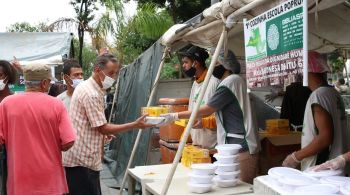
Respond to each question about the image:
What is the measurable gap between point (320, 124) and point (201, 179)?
3.37 ft

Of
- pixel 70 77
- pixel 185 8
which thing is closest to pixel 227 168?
pixel 70 77

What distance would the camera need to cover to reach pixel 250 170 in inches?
146

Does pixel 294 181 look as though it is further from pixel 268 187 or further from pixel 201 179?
pixel 201 179

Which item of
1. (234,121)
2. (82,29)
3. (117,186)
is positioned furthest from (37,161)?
(82,29)

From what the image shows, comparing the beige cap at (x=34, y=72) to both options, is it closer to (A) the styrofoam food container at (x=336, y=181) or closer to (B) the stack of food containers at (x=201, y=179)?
(B) the stack of food containers at (x=201, y=179)

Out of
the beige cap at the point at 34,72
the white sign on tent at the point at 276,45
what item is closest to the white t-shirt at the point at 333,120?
the white sign on tent at the point at 276,45

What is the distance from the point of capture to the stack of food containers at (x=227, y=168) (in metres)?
3.22

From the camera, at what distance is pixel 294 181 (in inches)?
81.7

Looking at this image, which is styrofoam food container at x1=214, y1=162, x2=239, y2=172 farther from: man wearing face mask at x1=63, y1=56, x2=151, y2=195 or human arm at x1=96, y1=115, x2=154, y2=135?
man wearing face mask at x1=63, y1=56, x2=151, y2=195

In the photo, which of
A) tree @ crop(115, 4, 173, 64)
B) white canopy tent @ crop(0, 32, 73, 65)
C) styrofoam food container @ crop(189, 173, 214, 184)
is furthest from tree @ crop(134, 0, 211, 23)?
styrofoam food container @ crop(189, 173, 214, 184)

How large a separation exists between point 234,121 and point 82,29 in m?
14.1

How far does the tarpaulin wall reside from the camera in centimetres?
619

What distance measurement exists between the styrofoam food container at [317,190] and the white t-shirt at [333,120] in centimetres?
119

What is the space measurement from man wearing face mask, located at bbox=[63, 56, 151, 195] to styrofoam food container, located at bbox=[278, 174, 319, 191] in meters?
1.85
